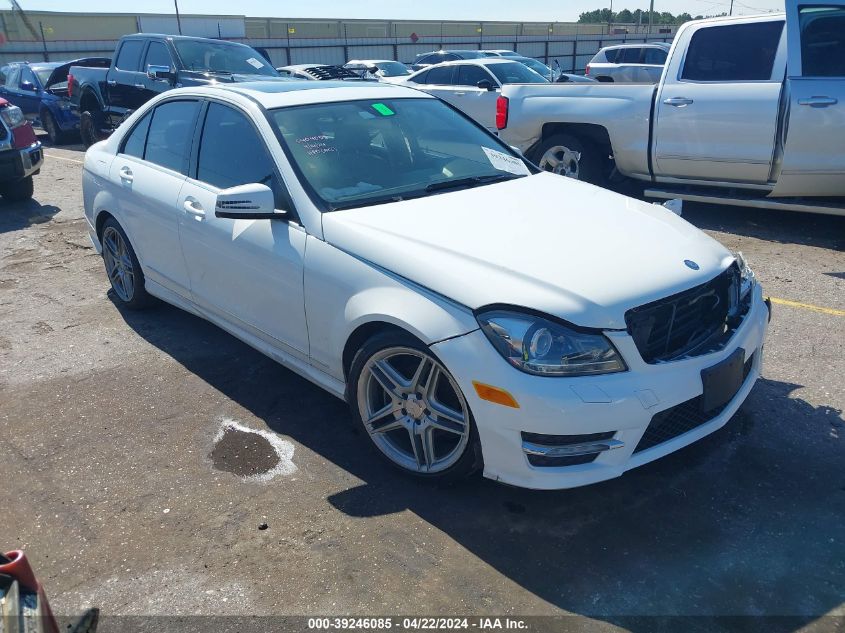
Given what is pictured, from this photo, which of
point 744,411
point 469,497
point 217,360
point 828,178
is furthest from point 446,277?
point 828,178

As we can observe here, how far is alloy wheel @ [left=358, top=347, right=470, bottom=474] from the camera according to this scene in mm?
3186

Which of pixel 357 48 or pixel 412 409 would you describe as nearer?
pixel 412 409

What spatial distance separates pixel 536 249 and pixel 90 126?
12825 mm

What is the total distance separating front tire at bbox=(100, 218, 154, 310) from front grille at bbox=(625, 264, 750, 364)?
3.63m

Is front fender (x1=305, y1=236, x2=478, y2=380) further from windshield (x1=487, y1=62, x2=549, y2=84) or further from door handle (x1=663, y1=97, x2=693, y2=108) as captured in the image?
windshield (x1=487, y1=62, x2=549, y2=84)

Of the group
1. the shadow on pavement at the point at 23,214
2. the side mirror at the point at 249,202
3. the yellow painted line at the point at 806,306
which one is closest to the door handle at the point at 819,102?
the yellow painted line at the point at 806,306

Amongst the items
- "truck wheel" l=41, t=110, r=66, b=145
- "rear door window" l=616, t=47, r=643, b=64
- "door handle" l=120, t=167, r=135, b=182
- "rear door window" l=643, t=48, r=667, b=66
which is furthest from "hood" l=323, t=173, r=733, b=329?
"rear door window" l=616, t=47, r=643, b=64

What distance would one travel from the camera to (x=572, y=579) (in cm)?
281

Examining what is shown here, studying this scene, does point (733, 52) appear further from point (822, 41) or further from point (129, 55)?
point (129, 55)

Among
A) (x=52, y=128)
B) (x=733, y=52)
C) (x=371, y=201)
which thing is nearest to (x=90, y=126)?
(x=52, y=128)

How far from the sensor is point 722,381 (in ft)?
10.3

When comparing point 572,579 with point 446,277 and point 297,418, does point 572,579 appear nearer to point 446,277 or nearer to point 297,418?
point 446,277

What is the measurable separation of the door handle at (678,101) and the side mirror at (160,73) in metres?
7.27

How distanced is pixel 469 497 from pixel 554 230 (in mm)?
1280
